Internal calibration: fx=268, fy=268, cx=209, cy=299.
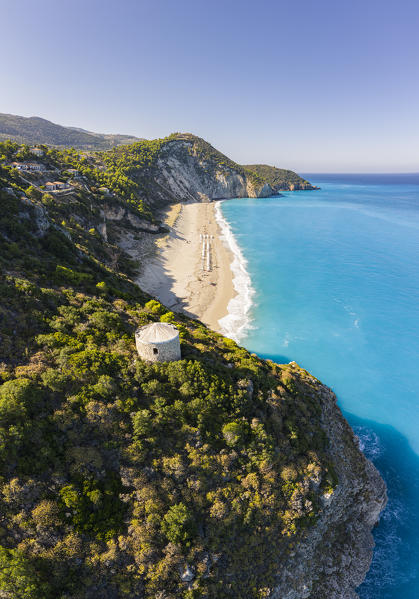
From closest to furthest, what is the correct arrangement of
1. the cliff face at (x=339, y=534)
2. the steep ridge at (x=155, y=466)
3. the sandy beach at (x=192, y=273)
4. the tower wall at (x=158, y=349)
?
the steep ridge at (x=155, y=466) → the cliff face at (x=339, y=534) → the tower wall at (x=158, y=349) → the sandy beach at (x=192, y=273)

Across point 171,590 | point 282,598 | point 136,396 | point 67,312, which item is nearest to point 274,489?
point 282,598

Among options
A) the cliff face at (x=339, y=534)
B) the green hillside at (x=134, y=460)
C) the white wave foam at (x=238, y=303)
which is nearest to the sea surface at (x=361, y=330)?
the white wave foam at (x=238, y=303)

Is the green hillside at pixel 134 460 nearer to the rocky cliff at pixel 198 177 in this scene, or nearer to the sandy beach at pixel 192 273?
the sandy beach at pixel 192 273

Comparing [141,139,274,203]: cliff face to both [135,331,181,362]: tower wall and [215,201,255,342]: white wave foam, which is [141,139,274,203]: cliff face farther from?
[135,331,181,362]: tower wall

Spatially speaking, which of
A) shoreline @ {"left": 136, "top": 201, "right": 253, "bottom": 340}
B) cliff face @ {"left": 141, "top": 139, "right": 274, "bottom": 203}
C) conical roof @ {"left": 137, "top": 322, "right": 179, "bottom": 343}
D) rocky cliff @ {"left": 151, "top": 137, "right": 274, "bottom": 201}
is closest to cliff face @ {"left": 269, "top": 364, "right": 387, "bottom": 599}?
conical roof @ {"left": 137, "top": 322, "right": 179, "bottom": 343}

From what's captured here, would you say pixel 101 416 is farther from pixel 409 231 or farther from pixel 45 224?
pixel 409 231

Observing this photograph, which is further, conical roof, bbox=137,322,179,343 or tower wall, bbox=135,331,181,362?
conical roof, bbox=137,322,179,343

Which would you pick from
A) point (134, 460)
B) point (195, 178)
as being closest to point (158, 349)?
point (134, 460)
